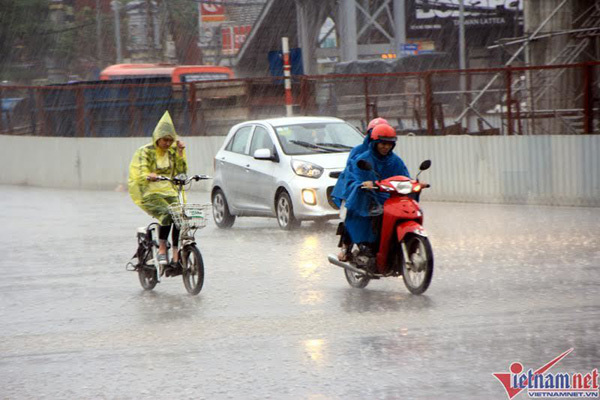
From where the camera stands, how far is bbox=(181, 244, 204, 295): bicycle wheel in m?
10.2

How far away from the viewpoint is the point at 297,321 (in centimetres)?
861

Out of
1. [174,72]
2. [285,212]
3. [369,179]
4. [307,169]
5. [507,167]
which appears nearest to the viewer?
[369,179]

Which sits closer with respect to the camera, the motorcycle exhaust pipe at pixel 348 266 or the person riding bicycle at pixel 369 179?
the person riding bicycle at pixel 369 179

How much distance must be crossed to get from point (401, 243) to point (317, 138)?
6882mm

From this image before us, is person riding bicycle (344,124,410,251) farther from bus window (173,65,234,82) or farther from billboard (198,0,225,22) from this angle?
billboard (198,0,225,22)

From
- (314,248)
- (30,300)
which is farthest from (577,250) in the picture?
(30,300)

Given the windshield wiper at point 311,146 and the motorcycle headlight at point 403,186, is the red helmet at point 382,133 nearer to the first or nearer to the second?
the motorcycle headlight at point 403,186

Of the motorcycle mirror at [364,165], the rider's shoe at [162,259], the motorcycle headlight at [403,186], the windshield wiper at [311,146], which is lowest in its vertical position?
the rider's shoe at [162,259]

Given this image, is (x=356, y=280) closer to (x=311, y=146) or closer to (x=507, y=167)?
(x=311, y=146)

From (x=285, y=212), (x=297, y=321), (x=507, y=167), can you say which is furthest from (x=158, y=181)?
(x=507, y=167)

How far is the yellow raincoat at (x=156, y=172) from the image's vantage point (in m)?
10.5

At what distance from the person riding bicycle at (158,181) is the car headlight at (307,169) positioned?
497 cm

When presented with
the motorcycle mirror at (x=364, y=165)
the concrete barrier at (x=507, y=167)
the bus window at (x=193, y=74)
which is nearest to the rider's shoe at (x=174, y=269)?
the motorcycle mirror at (x=364, y=165)

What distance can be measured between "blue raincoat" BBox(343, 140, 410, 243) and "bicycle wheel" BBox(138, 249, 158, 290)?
2045 millimetres
